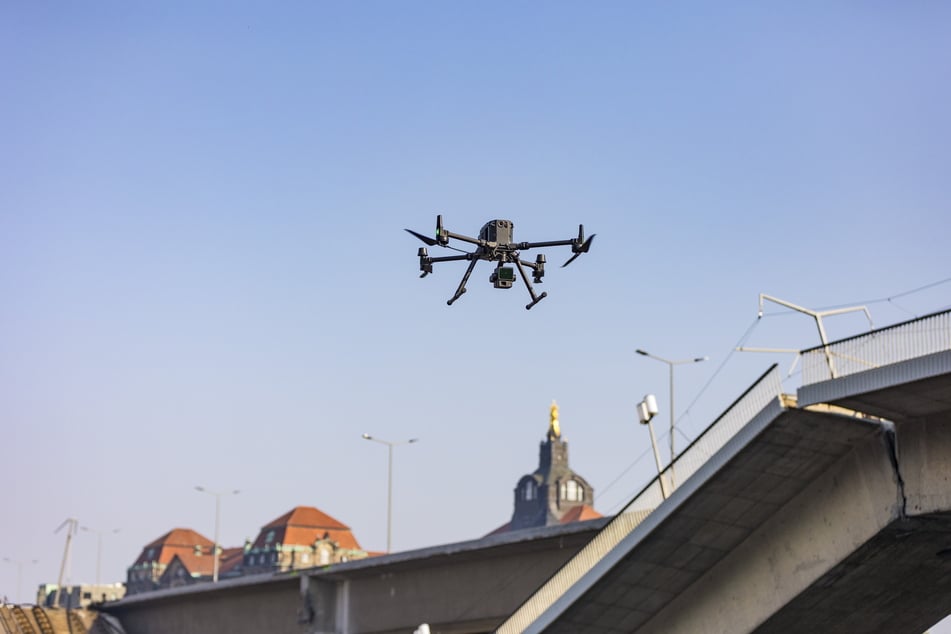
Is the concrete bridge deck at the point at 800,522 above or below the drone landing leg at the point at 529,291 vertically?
below

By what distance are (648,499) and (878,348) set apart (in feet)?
27.0

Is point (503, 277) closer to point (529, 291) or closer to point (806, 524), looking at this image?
point (529, 291)

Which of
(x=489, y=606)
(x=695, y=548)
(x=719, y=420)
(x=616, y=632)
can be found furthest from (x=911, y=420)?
(x=489, y=606)

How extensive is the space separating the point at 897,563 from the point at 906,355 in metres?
7.61

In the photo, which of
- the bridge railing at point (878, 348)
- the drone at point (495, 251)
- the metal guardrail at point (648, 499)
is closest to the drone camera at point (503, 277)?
the drone at point (495, 251)

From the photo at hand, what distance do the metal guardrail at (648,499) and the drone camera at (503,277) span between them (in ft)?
22.5

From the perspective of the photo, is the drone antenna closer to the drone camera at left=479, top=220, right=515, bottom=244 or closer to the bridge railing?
the drone camera at left=479, top=220, right=515, bottom=244

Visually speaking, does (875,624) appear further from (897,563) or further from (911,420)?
(911,420)

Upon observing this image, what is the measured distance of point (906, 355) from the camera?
1048 inches

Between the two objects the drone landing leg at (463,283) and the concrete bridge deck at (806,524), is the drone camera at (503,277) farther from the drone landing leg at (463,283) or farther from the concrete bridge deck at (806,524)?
the concrete bridge deck at (806,524)

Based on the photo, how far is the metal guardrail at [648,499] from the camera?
29.8m

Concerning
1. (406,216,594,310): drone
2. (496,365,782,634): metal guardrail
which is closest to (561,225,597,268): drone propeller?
(406,216,594,310): drone

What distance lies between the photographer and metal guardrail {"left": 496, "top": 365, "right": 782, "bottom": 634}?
29.8m

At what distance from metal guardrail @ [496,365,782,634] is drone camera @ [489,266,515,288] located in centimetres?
687
